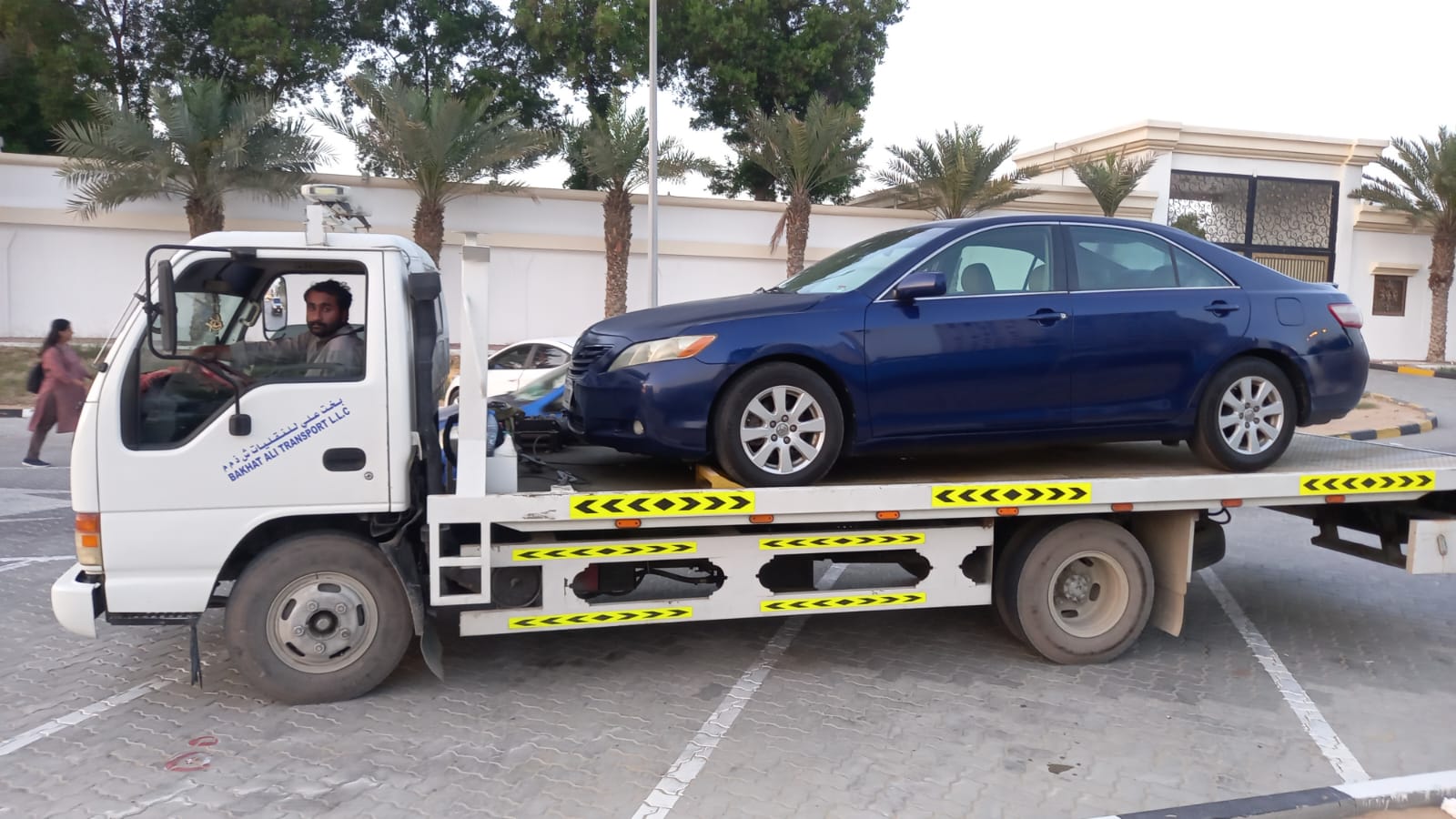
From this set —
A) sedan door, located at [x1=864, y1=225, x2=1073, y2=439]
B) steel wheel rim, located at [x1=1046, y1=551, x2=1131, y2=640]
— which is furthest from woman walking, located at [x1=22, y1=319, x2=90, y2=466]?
steel wheel rim, located at [x1=1046, y1=551, x2=1131, y2=640]

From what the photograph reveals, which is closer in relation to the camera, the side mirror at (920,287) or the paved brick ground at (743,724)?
the paved brick ground at (743,724)

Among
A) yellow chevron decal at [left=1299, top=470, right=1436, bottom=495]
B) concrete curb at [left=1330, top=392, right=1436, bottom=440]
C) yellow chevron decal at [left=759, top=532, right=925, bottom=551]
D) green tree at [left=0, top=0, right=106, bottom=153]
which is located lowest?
concrete curb at [left=1330, top=392, right=1436, bottom=440]

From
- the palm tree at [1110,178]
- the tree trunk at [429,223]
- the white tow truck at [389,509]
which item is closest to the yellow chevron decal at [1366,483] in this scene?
the white tow truck at [389,509]

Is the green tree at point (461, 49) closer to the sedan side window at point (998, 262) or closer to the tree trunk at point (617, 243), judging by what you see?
the tree trunk at point (617, 243)

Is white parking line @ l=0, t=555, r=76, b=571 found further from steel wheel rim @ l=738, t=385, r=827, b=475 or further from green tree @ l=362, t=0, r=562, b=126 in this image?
green tree @ l=362, t=0, r=562, b=126

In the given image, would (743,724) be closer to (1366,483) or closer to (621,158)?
(1366,483)

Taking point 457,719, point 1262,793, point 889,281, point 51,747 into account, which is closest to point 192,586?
point 51,747

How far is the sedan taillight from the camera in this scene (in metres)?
6.10

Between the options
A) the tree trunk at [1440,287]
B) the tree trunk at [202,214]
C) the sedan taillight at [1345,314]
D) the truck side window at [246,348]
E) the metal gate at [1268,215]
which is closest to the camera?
the truck side window at [246,348]

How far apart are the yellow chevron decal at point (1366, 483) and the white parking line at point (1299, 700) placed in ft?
3.24

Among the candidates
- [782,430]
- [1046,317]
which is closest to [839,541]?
[782,430]

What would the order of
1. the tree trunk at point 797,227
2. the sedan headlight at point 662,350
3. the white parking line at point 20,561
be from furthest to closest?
the tree trunk at point 797,227, the white parking line at point 20,561, the sedan headlight at point 662,350

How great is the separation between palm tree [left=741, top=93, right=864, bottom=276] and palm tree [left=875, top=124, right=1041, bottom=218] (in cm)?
149

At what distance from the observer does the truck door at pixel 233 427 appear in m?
4.56
